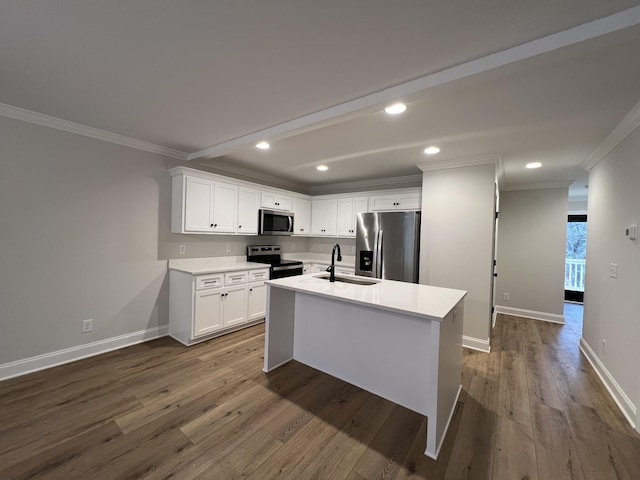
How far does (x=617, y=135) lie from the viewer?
2.46 m

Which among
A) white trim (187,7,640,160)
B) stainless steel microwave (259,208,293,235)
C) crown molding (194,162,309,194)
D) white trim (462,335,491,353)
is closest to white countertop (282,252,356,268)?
stainless steel microwave (259,208,293,235)

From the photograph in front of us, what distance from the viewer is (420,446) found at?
179 cm

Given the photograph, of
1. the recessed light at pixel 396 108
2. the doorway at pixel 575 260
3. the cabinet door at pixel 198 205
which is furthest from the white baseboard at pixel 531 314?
the cabinet door at pixel 198 205

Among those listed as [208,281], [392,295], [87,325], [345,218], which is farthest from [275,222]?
[392,295]

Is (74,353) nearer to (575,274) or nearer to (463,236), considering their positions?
(463,236)

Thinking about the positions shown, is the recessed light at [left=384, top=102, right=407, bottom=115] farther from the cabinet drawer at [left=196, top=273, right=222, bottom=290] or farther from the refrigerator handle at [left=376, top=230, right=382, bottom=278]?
the cabinet drawer at [left=196, top=273, right=222, bottom=290]

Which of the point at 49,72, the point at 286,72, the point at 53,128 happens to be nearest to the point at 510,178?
the point at 286,72

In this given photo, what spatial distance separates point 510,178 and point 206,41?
4800 mm

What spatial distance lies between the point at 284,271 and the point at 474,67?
351 cm

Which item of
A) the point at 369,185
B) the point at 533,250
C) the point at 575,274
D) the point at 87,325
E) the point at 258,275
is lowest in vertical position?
the point at 87,325

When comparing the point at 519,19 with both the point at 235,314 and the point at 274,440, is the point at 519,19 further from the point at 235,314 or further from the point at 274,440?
the point at 235,314

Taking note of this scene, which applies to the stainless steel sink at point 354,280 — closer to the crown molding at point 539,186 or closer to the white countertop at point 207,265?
the white countertop at point 207,265

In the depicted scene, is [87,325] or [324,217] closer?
[87,325]

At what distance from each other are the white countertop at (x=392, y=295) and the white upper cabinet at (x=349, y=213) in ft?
6.68
